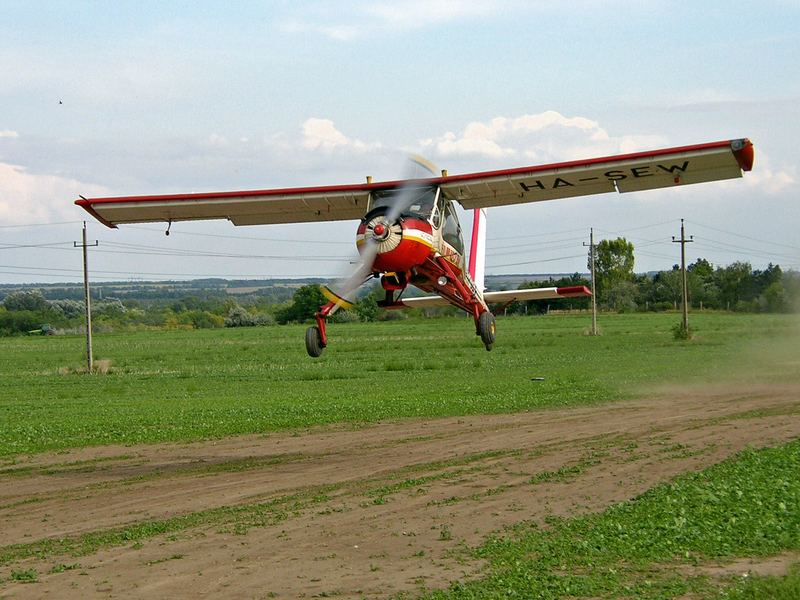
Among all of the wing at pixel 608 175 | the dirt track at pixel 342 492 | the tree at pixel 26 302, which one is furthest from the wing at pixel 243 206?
the tree at pixel 26 302

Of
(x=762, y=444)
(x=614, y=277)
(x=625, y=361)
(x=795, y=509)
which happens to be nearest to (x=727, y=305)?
(x=614, y=277)


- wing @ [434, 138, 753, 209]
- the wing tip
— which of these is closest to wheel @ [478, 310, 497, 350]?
wing @ [434, 138, 753, 209]

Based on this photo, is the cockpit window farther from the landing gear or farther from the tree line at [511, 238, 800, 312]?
the tree line at [511, 238, 800, 312]

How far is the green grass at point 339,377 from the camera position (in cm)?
2742

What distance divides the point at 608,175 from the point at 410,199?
4.00 m

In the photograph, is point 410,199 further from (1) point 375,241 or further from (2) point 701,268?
(2) point 701,268

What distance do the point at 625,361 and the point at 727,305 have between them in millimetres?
44048

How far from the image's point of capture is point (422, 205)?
18469mm

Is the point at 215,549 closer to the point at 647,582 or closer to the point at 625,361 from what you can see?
the point at 647,582

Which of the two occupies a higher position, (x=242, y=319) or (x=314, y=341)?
(x=314, y=341)

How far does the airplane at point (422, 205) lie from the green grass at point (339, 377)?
19.7 ft

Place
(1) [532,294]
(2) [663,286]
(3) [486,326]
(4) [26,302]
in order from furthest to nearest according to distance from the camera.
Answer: (4) [26,302] → (2) [663,286] → (1) [532,294] → (3) [486,326]

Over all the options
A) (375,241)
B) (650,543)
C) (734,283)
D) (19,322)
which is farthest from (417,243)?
(19,322)

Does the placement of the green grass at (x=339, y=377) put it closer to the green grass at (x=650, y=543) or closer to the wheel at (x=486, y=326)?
the wheel at (x=486, y=326)
